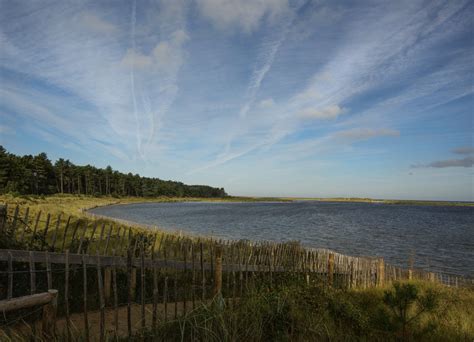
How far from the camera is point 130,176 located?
380ft

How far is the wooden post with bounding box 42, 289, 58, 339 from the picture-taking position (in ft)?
10.8

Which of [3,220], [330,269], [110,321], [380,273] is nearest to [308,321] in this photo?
[110,321]

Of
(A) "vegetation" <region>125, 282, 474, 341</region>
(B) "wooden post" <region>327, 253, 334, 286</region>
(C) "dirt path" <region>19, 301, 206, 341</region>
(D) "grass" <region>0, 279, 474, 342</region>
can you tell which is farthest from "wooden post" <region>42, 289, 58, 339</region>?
(B) "wooden post" <region>327, 253, 334, 286</region>

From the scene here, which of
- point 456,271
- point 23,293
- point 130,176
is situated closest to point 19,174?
point 130,176

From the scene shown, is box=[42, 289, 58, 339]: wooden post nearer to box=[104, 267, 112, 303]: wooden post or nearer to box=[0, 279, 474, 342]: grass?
box=[0, 279, 474, 342]: grass

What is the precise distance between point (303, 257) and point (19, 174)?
218 feet

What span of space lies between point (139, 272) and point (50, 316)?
4103mm

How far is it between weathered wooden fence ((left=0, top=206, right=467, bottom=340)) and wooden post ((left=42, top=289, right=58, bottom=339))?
35 cm

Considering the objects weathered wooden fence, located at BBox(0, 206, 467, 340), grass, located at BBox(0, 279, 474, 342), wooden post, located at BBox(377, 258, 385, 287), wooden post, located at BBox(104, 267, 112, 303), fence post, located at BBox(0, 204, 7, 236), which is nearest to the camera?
grass, located at BBox(0, 279, 474, 342)

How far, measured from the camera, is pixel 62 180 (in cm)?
7988

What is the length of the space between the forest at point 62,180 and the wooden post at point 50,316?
52291mm

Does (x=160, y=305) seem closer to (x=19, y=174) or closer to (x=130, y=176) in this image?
(x=19, y=174)

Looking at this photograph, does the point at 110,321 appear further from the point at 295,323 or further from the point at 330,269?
the point at 330,269

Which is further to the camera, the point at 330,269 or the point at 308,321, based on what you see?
the point at 330,269
